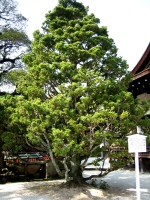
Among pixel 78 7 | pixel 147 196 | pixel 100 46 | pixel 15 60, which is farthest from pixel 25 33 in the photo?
pixel 147 196

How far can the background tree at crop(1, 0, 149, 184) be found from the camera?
8.29 meters

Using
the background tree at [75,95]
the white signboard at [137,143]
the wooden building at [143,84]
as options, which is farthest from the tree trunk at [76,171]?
the wooden building at [143,84]

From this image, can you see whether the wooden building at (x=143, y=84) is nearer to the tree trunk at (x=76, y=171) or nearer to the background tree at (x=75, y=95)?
the background tree at (x=75, y=95)

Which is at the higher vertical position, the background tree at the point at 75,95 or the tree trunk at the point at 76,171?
the background tree at the point at 75,95

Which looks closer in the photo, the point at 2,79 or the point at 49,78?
the point at 49,78

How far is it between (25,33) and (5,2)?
6.63 feet

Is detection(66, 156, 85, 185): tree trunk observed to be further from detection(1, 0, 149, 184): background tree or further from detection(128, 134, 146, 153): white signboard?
detection(128, 134, 146, 153): white signboard

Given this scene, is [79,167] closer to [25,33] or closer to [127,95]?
[127,95]

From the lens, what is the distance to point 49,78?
30.5 ft

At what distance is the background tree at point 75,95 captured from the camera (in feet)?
27.2

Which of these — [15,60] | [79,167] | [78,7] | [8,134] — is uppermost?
[78,7]

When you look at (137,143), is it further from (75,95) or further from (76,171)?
(76,171)

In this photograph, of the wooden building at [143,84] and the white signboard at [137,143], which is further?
the wooden building at [143,84]

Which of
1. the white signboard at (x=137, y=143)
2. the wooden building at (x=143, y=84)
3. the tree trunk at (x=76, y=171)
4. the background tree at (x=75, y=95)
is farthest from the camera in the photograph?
the wooden building at (x=143, y=84)
